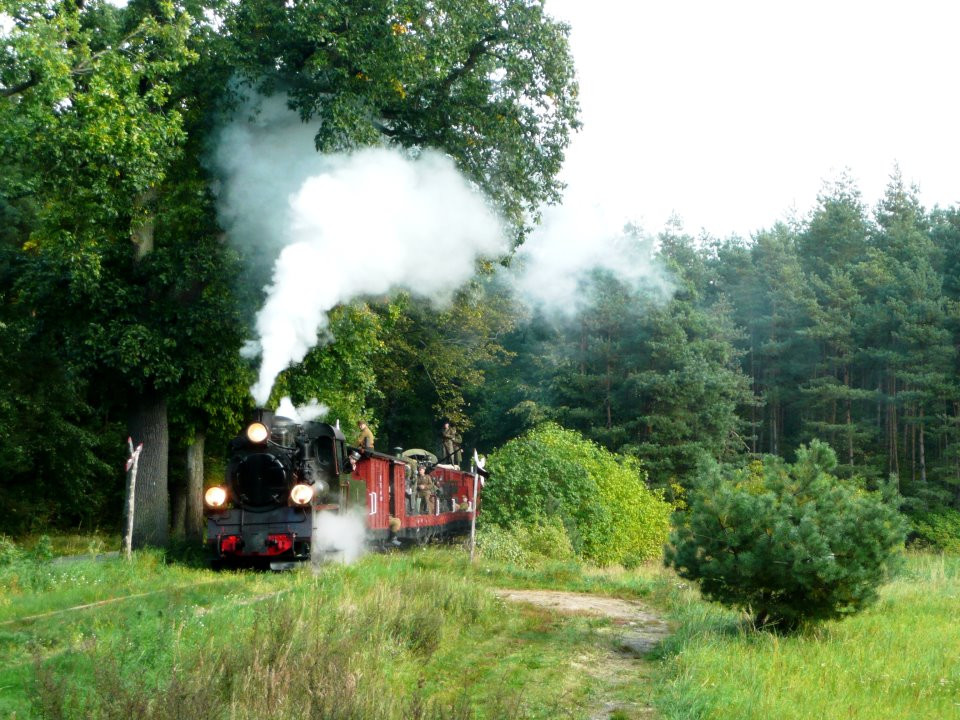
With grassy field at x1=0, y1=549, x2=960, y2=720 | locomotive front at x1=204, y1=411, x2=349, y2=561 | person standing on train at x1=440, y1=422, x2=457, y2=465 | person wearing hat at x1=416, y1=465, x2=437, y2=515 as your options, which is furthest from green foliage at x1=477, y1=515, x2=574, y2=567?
grassy field at x1=0, y1=549, x2=960, y2=720

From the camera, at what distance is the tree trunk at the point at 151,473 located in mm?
19961

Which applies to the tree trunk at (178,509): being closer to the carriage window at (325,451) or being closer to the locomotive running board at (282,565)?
the carriage window at (325,451)

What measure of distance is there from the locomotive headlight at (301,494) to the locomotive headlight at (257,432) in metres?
0.88

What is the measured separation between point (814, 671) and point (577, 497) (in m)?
19.8

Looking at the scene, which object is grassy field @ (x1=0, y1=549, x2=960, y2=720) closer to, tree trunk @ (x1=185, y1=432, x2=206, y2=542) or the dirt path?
the dirt path

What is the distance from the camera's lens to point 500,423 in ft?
164

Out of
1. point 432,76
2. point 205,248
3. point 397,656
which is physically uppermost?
point 432,76

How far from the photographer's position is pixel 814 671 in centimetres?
938

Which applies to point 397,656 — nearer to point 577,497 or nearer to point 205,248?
point 205,248

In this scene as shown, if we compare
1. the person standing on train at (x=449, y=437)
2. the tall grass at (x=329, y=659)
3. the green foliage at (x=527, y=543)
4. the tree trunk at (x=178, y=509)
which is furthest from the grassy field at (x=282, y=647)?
the person standing on train at (x=449, y=437)

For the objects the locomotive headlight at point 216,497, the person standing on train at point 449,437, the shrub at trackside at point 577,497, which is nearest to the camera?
the locomotive headlight at point 216,497

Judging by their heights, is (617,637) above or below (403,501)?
below

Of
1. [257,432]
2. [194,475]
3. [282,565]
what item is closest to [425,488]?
[194,475]

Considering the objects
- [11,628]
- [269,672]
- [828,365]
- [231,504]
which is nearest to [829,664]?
[269,672]
